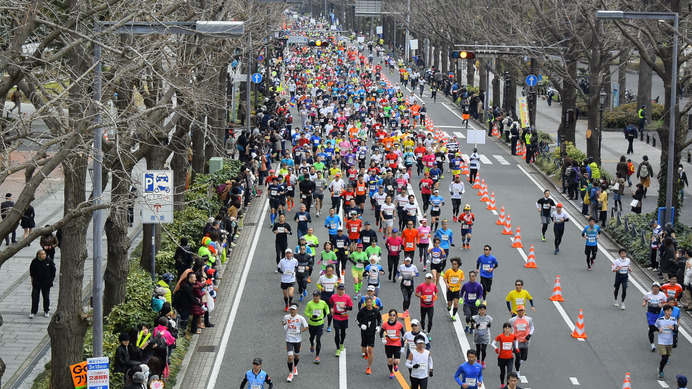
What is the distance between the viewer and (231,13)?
106 feet

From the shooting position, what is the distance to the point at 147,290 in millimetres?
20500

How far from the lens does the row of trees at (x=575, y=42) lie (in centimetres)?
3020

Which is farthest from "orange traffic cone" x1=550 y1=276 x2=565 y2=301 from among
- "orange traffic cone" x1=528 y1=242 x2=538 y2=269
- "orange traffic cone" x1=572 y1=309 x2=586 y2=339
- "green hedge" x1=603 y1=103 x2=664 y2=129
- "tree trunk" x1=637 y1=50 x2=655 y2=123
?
"green hedge" x1=603 y1=103 x2=664 y2=129

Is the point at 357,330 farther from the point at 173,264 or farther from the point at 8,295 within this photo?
the point at 8,295

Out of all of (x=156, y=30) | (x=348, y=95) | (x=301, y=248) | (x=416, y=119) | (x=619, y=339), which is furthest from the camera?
(x=348, y=95)

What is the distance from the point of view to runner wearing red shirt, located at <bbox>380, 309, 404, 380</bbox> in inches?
732

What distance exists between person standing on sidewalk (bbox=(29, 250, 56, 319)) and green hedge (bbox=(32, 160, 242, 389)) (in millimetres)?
1669

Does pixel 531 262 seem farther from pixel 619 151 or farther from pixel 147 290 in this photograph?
pixel 619 151

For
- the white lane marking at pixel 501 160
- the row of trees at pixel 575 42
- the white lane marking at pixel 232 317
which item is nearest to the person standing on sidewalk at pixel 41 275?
the white lane marking at pixel 232 317

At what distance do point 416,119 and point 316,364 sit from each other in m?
37.9

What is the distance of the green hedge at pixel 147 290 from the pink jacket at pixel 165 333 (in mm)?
765

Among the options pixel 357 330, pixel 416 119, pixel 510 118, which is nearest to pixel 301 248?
pixel 357 330

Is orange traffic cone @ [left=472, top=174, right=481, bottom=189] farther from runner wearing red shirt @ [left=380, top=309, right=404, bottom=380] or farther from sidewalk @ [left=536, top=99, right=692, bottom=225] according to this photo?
runner wearing red shirt @ [left=380, top=309, right=404, bottom=380]

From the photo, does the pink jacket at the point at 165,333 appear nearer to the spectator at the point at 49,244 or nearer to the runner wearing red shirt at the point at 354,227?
the spectator at the point at 49,244
